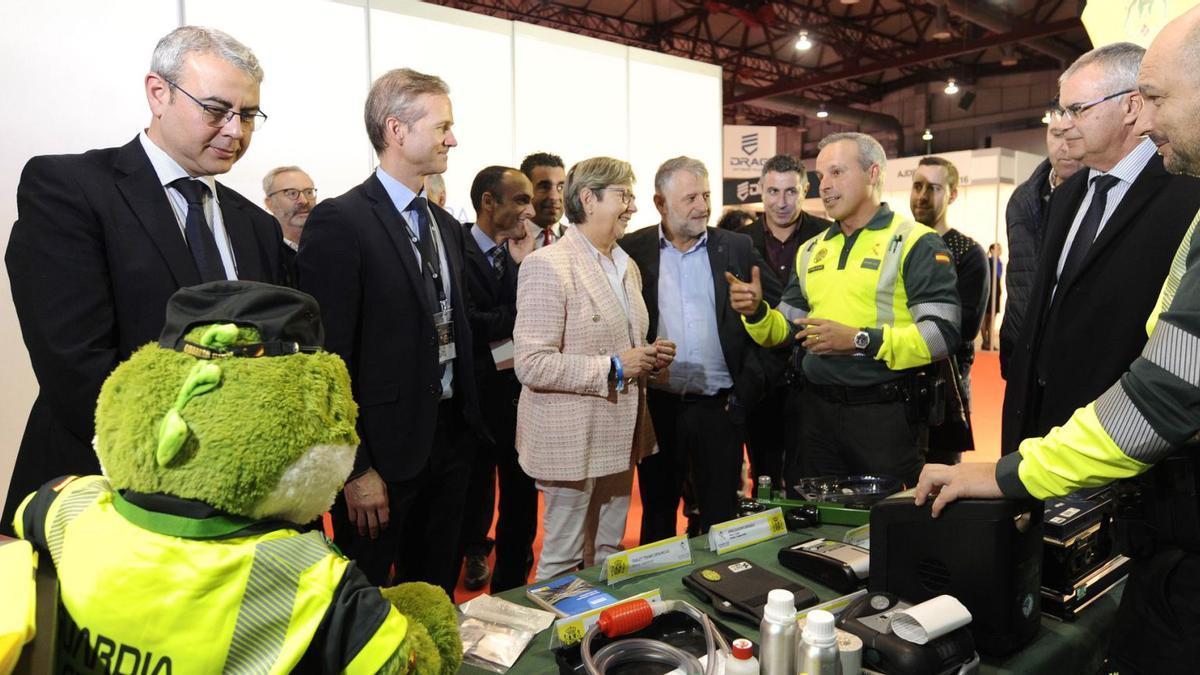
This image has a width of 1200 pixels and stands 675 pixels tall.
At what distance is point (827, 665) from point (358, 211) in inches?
55.1

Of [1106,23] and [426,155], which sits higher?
[1106,23]

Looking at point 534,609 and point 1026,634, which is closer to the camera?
point 1026,634

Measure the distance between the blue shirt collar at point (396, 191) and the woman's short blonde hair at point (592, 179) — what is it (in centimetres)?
55

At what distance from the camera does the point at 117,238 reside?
1396mm

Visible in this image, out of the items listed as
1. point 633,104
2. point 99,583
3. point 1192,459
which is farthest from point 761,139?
point 99,583

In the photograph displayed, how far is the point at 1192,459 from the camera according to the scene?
1.14 metres

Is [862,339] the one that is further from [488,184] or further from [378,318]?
[488,184]

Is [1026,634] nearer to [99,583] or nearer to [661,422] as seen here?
[99,583]

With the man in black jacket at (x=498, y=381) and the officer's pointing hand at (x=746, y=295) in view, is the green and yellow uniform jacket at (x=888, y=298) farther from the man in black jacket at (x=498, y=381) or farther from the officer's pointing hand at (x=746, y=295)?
the man in black jacket at (x=498, y=381)

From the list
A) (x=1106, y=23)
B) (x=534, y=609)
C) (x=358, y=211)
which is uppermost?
(x=1106, y=23)

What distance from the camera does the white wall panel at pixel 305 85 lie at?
3.54 metres

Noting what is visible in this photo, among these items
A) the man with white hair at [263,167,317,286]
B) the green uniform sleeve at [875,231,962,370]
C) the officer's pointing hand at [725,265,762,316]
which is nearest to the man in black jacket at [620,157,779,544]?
the officer's pointing hand at [725,265,762,316]

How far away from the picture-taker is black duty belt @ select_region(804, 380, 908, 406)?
2359 mm

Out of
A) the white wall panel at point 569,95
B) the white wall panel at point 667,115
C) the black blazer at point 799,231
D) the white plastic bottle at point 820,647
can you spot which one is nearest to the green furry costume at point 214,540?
the white plastic bottle at point 820,647
